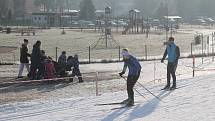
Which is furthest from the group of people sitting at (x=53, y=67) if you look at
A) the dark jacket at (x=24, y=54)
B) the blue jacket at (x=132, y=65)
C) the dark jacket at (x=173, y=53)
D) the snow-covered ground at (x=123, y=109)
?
the blue jacket at (x=132, y=65)

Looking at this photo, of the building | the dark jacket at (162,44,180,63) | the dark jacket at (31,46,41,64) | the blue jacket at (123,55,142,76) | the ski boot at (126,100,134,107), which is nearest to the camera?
the blue jacket at (123,55,142,76)

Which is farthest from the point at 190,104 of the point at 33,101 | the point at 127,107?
the point at 33,101

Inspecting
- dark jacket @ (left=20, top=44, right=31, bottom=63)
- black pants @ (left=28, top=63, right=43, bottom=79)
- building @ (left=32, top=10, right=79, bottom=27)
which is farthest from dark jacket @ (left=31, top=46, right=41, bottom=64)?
building @ (left=32, top=10, right=79, bottom=27)

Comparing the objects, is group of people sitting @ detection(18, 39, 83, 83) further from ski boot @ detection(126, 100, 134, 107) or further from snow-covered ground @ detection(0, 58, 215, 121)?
ski boot @ detection(126, 100, 134, 107)

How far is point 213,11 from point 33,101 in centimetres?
14377

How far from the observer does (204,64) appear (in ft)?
84.3

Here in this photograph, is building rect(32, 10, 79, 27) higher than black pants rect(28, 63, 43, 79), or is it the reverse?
building rect(32, 10, 79, 27)

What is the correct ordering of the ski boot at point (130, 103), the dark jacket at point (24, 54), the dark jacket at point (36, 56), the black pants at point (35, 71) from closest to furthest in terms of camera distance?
the ski boot at point (130, 103) → the black pants at point (35, 71) → the dark jacket at point (36, 56) → the dark jacket at point (24, 54)

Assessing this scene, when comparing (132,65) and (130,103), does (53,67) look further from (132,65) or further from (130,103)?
(132,65)

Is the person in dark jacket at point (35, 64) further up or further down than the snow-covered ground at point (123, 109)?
further up

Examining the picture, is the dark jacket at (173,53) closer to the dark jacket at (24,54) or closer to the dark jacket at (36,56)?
the dark jacket at (36,56)

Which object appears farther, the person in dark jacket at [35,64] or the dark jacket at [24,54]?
the dark jacket at [24,54]

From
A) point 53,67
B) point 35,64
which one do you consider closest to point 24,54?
point 35,64

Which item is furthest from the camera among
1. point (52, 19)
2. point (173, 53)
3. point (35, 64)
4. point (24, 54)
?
point (52, 19)
